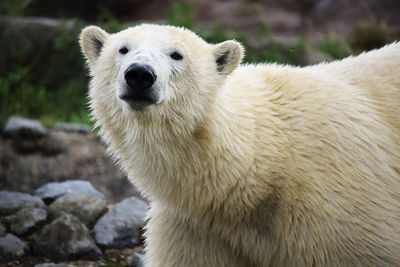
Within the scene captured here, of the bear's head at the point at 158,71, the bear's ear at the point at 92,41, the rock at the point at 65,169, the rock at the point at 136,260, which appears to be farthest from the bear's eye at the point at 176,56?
the rock at the point at 65,169

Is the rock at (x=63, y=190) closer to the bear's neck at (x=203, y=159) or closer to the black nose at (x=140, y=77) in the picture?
the bear's neck at (x=203, y=159)

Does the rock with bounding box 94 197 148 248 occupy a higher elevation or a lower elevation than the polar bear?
lower

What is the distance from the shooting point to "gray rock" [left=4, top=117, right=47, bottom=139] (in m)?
6.55

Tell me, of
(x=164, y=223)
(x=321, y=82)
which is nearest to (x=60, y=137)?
(x=164, y=223)

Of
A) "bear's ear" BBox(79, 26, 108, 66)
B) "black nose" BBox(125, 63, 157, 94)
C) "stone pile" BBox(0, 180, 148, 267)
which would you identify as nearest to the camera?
"black nose" BBox(125, 63, 157, 94)

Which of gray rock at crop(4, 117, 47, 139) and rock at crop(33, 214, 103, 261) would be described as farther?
gray rock at crop(4, 117, 47, 139)

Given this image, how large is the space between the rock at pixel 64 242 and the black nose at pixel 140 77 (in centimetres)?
180

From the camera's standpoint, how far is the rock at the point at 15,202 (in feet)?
15.6

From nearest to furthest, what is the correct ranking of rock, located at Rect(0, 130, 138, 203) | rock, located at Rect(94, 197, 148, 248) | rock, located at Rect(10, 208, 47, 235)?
1. rock, located at Rect(10, 208, 47, 235)
2. rock, located at Rect(94, 197, 148, 248)
3. rock, located at Rect(0, 130, 138, 203)

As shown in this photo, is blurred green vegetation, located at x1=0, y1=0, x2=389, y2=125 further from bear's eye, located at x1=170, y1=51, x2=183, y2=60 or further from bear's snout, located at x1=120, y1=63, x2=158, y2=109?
bear's snout, located at x1=120, y1=63, x2=158, y2=109

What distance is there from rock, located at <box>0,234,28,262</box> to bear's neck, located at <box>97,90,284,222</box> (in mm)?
1557

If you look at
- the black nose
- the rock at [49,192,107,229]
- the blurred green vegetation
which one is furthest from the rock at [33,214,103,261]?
the blurred green vegetation

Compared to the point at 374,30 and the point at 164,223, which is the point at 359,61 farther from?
the point at 374,30

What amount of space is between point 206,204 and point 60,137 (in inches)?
154
